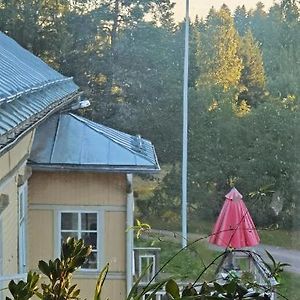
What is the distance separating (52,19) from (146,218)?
1.00 metres

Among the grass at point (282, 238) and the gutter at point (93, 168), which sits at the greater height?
the gutter at point (93, 168)

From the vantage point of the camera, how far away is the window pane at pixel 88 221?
7.96 ft

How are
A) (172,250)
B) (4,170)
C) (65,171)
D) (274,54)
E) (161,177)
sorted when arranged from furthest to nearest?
(161,177)
(274,54)
(65,171)
(172,250)
(4,170)

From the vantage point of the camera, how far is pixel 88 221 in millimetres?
2441

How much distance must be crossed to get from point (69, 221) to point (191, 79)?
1.05m

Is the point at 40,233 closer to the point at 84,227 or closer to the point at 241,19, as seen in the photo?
the point at 84,227

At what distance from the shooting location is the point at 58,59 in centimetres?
304

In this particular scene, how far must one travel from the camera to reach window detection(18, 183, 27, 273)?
216cm

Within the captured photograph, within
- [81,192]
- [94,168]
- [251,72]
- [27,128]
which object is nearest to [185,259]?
[27,128]

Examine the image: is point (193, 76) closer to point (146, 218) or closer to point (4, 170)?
point (146, 218)

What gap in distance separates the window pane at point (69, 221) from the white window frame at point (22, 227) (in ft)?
0.53

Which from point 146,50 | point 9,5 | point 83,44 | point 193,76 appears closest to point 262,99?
point 193,76

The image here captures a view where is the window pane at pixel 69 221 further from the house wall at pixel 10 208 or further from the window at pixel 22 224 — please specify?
the house wall at pixel 10 208

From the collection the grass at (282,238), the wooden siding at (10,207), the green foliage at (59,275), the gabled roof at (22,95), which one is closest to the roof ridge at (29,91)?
the gabled roof at (22,95)
